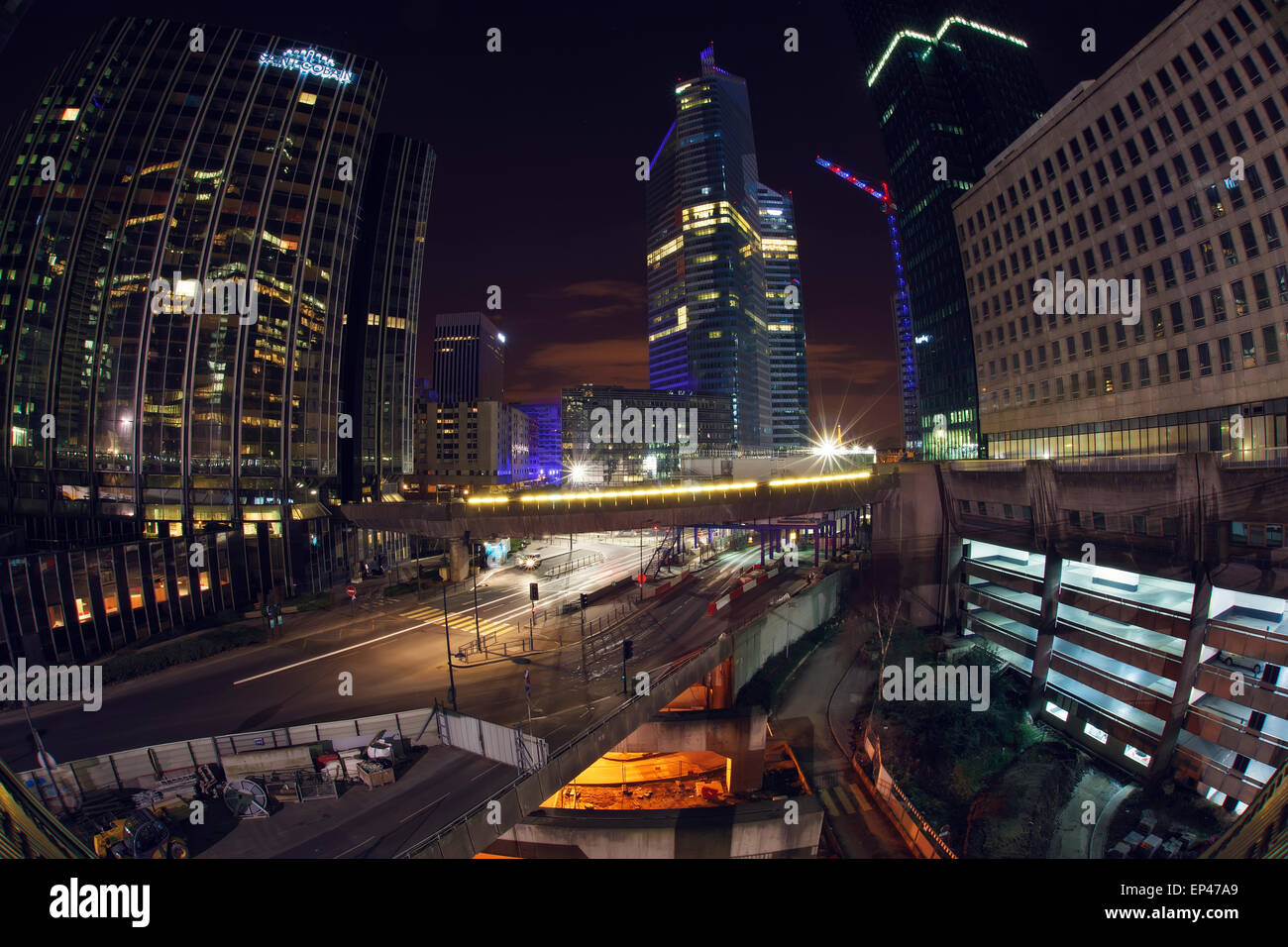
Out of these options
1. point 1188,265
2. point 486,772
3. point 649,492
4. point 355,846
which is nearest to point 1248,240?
point 1188,265

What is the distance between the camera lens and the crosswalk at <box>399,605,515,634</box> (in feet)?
114

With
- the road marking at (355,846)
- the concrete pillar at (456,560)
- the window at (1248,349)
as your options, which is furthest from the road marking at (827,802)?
the window at (1248,349)

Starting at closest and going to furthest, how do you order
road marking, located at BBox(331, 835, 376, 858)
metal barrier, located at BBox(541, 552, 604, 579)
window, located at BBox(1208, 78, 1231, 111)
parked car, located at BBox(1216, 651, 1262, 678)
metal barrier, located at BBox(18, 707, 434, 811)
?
road marking, located at BBox(331, 835, 376, 858), metal barrier, located at BBox(18, 707, 434, 811), parked car, located at BBox(1216, 651, 1262, 678), window, located at BBox(1208, 78, 1231, 111), metal barrier, located at BBox(541, 552, 604, 579)

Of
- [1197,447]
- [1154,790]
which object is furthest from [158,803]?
[1197,447]

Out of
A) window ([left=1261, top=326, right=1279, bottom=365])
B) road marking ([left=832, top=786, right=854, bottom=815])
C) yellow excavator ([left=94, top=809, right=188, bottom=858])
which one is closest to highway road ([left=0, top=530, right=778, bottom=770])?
yellow excavator ([left=94, top=809, right=188, bottom=858])

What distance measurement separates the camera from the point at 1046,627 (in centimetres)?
3456

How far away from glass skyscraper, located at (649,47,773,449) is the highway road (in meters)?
136

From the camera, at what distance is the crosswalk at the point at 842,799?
2756 cm

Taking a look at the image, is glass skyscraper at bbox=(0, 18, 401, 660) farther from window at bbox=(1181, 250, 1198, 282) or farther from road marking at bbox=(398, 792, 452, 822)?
window at bbox=(1181, 250, 1198, 282)

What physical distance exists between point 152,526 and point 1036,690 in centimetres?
6988

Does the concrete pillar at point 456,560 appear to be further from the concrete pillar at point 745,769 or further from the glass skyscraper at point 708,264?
the glass skyscraper at point 708,264

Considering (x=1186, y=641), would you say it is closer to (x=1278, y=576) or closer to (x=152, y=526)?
(x=1278, y=576)

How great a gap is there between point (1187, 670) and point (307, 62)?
84.5 m

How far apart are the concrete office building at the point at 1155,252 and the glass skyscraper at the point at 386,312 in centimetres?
7048
